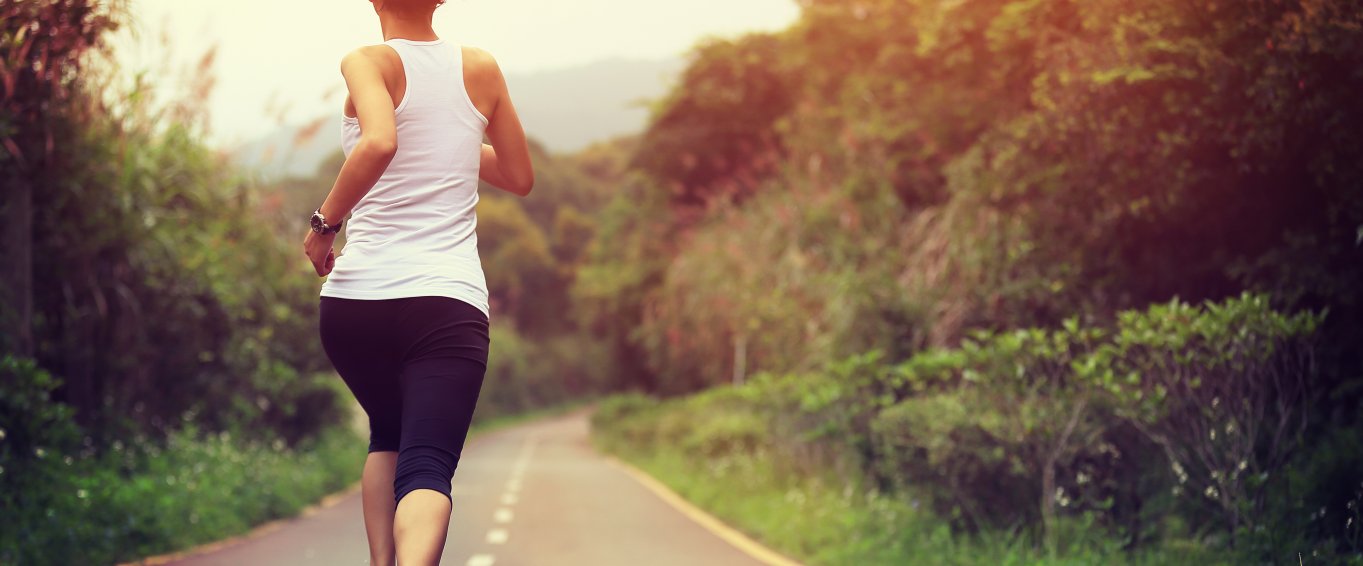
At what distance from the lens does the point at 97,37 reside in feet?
28.4

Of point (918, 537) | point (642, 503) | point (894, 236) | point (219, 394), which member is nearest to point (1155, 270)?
point (918, 537)

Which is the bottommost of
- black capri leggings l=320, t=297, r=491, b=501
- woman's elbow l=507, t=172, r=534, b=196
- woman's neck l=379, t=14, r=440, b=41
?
black capri leggings l=320, t=297, r=491, b=501

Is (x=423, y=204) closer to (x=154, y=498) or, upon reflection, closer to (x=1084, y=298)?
(x=154, y=498)

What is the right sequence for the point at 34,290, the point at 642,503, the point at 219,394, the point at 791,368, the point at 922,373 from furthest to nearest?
the point at 791,368 < the point at 642,503 < the point at 219,394 < the point at 34,290 < the point at 922,373

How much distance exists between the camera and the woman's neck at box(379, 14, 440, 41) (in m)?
3.14

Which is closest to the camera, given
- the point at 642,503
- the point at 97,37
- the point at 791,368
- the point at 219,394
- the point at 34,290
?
the point at 97,37

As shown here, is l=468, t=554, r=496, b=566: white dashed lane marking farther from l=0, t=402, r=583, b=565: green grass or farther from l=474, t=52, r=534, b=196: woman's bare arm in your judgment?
l=474, t=52, r=534, b=196: woman's bare arm

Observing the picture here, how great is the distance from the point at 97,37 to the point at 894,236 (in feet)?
29.4

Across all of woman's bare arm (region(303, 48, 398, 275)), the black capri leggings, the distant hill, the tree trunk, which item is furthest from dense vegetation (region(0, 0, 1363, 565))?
woman's bare arm (region(303, 48, 398, 275))

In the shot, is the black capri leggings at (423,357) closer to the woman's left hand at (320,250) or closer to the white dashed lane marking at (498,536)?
the woman's left hand at (320,250)

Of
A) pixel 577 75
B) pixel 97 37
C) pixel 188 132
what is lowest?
pixel 577 75

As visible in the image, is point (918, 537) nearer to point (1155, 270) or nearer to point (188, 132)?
point (1155, 270)

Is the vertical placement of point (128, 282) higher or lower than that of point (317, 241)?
lower

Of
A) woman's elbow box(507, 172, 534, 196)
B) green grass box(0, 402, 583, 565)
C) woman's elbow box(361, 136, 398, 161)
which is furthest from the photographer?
green grass box(0, 402, 583, 565)
